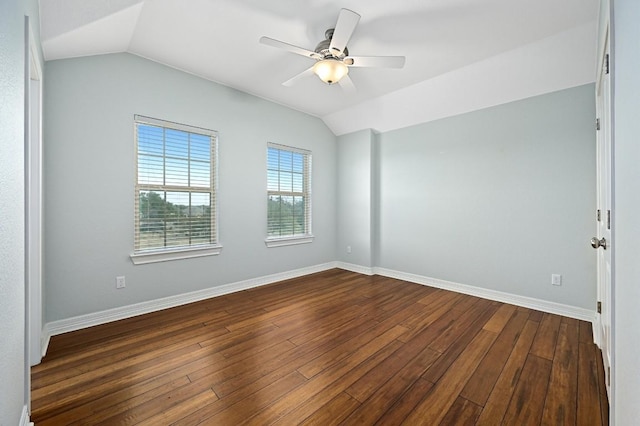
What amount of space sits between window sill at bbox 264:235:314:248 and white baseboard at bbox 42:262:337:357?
1.53 ft

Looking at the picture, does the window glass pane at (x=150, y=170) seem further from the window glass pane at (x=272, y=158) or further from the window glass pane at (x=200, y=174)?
the window glass pane at (x=272, y=158)

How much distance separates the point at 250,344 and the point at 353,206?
9.81 feet

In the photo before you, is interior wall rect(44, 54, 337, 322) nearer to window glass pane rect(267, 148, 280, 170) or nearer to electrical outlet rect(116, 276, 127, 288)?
electrical outlet rect(116, 276, 127, 288)

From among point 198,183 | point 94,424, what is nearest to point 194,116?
point 198,183

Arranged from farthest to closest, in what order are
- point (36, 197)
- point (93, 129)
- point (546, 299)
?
point (546, 299) → point (93, 129) → point (36, 197)

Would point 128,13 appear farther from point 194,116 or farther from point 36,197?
point 36,197

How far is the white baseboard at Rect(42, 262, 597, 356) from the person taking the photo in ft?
7.85

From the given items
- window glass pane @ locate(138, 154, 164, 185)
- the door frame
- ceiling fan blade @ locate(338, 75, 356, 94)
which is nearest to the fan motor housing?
ceiling fan blade @ locate(338, 75, 356, 94)

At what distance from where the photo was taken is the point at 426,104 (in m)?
3.57

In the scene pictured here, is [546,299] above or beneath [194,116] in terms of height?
beneath

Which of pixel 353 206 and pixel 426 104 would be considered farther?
pixel 353 206

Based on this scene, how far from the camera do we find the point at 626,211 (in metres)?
0.93

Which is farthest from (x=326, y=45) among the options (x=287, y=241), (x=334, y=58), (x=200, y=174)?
(x=287, y=241)

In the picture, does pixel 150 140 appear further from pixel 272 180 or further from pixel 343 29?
pixel 343 29
